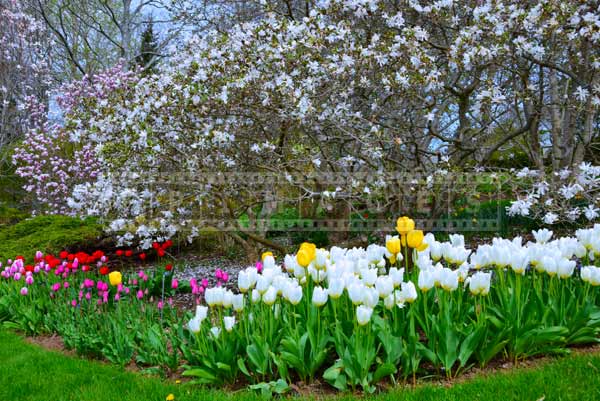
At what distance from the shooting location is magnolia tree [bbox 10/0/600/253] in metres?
4.66

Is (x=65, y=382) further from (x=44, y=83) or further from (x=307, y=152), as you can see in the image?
(x=44, y=83)

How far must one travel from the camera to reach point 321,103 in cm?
539

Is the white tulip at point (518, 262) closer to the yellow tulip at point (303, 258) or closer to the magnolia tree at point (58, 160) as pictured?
the yellow tulip at point (303, 258)

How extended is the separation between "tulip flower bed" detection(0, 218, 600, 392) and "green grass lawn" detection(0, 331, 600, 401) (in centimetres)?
13

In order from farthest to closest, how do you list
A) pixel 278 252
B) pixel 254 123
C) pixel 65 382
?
pixel 278 252
pixel 254 123
pixel 65 382

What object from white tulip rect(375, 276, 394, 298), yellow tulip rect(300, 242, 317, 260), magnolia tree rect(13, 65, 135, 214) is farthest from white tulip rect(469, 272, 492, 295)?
magnolia tree rect(13, 65, 135, 214)

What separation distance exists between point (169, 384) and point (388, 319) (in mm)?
1296

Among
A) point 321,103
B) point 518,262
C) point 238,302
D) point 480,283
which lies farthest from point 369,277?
point 321,103

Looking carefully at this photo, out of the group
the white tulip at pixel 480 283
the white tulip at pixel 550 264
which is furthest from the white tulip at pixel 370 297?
the white tulip at pixel 550 264

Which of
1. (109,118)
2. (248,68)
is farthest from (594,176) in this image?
(109,118)

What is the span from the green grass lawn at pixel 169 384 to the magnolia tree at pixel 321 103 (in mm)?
2014

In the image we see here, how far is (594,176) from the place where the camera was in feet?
13.5

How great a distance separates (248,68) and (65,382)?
327cm

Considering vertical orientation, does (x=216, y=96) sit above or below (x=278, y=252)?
above
